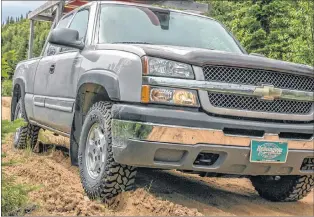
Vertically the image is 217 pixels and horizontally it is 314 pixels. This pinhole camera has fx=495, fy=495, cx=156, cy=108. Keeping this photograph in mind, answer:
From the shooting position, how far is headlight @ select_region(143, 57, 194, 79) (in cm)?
358

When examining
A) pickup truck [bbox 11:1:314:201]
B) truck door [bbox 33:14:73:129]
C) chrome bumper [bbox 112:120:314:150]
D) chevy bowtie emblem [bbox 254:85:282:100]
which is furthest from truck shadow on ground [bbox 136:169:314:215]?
truck door [bbox 33:14:73:129]

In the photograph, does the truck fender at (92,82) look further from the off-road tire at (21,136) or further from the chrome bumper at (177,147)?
the off-road tire at (21,136)

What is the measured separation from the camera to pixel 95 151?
13.3ft

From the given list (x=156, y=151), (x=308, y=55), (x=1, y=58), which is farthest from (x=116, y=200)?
(x=308, y=55)

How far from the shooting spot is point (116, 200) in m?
3.85

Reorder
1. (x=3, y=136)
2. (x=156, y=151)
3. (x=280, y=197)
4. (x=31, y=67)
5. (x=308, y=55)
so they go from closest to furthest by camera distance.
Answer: (x=3, y=136) < (x=156, y=151) < (x=280, y=197) < (x=31, y=67) < (x=308, y=55)

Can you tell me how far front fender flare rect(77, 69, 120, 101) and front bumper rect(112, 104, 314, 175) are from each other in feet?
0.42

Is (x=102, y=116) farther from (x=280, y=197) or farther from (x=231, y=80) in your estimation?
(x=280, y=197)

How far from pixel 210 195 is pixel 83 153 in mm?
1383

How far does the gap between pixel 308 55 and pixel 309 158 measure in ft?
39.5

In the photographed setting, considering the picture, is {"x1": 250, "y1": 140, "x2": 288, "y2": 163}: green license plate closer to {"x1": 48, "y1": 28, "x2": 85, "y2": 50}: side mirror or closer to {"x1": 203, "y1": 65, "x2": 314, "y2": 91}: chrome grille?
{"x1": 203, "y1": 65, "x2": 314, "y2": 91}: chrome grille

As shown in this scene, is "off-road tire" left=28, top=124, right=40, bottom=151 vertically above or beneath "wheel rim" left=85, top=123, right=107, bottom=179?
beneath

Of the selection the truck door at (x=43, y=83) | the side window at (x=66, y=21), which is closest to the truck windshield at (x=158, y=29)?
the truck door at (x=43, y=83)

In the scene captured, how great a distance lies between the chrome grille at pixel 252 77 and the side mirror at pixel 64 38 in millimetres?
1543
